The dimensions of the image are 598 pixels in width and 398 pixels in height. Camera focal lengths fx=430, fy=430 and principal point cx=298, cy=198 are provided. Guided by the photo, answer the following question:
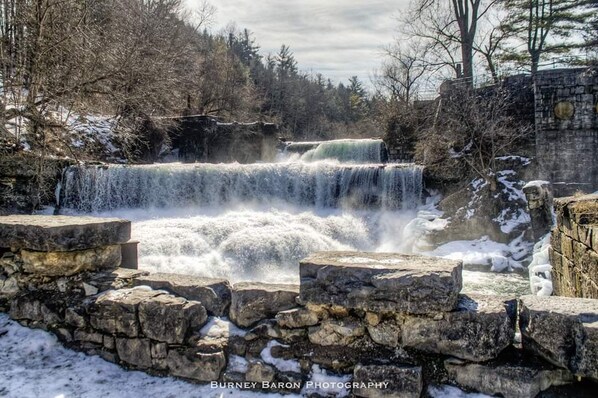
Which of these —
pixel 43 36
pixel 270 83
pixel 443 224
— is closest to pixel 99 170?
pixel 43 36

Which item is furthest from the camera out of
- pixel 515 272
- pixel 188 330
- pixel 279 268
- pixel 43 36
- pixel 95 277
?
pixel 515 272

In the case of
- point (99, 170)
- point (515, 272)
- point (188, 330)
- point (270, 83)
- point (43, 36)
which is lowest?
point (515, 272)

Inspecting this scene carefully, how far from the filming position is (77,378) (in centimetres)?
249

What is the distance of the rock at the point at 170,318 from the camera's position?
2.48m

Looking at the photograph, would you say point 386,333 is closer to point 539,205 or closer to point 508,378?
point 508,378

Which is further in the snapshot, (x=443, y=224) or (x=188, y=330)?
(x=443, y=224)

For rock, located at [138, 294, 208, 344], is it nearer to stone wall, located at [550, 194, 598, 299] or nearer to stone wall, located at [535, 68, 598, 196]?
stone wall, located at [550, 194, 598, 299]

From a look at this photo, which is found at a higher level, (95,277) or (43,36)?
(43,36)

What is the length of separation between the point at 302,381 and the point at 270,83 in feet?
140

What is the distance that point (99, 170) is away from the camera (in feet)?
38.9

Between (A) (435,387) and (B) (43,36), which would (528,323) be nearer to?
(A) (435,387)

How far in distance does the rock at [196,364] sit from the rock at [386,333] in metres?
0.85

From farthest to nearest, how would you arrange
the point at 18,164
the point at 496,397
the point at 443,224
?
the point at 443,224 → the point at 18,164 → the point at 496,397

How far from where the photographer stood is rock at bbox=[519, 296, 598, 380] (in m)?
1.85
